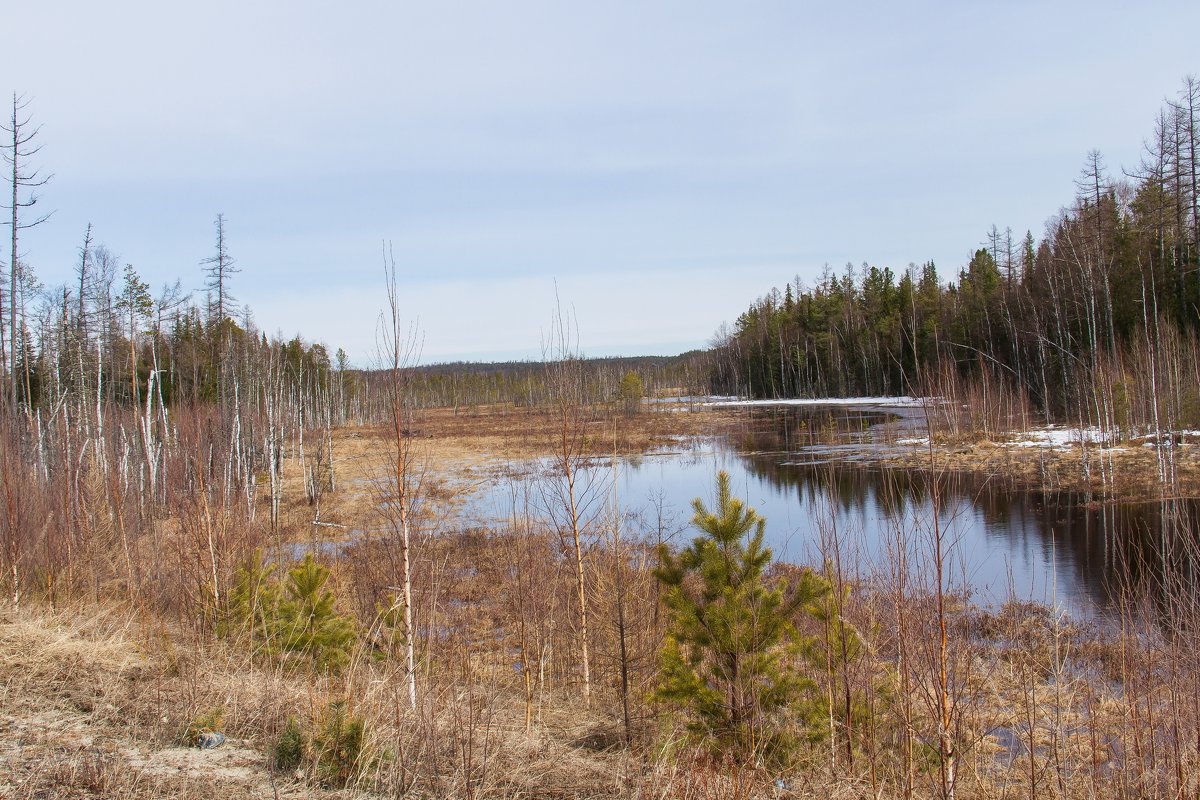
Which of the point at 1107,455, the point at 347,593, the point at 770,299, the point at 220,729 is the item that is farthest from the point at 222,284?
the point at 770,299

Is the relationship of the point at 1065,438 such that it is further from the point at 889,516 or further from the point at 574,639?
the point at 574,639

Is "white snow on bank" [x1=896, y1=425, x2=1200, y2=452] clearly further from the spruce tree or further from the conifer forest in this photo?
the spruce tree

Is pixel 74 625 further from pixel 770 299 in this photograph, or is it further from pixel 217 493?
pixel 770 299

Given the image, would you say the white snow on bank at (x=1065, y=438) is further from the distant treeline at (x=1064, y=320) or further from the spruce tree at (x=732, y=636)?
the spruce tree at (x=732, y=636)

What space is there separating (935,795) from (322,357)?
69.2 m

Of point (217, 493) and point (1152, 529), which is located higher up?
point (217, 493)

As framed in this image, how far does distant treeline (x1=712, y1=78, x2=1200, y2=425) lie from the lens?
2992 centimetres

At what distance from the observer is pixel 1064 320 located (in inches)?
1780

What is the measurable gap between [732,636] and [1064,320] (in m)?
47.3

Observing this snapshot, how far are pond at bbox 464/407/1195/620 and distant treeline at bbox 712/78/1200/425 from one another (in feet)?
7.74

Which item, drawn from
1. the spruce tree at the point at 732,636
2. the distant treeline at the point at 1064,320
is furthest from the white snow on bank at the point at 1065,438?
the spruce tree at the point at 732,636

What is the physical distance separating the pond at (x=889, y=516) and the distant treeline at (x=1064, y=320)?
236 centimetres

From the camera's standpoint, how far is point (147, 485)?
2531 cm

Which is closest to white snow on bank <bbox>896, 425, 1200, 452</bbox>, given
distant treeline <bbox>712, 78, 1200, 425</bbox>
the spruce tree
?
distant treeline <bbox>712, 78, 1200, 425</bbox>
